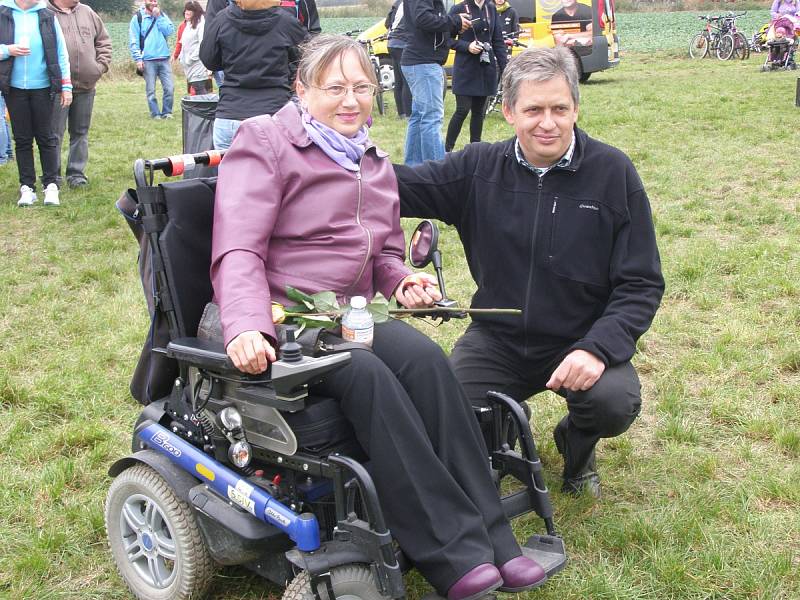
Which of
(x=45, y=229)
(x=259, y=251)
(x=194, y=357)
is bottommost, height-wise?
(x=45, y=229)

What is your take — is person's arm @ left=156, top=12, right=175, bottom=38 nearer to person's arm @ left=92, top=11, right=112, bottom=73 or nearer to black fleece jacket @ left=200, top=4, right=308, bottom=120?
person's arm @ left=92, top=11, right=112, bottom=73

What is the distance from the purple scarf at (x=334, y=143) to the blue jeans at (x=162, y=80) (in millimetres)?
12696

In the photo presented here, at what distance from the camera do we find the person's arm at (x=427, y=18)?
8492 millimetres

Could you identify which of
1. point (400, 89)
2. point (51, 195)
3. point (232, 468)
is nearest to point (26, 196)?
point (51, 195)

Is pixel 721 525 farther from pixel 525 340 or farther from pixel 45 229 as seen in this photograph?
pixel 45 229

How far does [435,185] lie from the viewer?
3598mm

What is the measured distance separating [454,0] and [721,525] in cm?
1386

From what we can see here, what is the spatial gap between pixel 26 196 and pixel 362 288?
21.0ft

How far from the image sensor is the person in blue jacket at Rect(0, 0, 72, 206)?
8.07 m

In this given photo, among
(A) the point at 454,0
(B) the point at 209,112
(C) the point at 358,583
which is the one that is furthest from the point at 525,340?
(A) the point at 454,0

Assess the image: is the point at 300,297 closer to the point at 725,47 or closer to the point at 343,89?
the point at 343,89

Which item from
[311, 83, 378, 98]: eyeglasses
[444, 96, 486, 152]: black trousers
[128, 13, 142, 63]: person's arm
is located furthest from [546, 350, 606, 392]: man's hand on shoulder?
[128, 13, 142, 63]: person's arm

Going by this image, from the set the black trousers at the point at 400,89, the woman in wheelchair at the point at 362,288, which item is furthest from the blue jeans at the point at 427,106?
the woman in wheelchair at the point at 362,288

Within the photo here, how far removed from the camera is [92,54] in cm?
913
